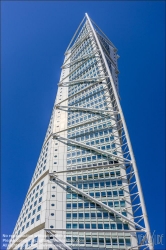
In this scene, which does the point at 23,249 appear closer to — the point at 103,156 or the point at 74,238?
the point at 74,238

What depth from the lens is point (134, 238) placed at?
37.5 meters

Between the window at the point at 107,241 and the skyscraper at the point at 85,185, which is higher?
the skyscraper at the point at 85,185

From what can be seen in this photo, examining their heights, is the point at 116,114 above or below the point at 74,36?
below

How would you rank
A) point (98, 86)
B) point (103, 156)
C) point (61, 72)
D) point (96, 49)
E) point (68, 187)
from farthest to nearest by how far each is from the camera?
point (61, 72) → point (96, 49) → point (98, 86) → point (103, 156) → point (68, 187)

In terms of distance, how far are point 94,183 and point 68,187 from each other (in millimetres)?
4594

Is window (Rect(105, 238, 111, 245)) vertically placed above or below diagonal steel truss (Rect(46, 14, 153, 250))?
below

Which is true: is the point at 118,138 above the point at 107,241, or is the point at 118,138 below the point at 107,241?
above

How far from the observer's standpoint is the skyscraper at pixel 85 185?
124 feet

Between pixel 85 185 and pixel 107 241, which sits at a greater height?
pixel 85 185

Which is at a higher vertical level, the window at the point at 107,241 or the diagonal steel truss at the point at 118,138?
the diagonal steel truss at the point at 118,138

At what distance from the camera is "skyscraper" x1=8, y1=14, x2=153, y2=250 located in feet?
124

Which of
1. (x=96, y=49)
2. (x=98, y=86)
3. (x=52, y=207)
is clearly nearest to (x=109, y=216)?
(x=52, y=207)

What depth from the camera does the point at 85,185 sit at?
148 ft

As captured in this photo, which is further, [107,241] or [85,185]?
[85,185]
